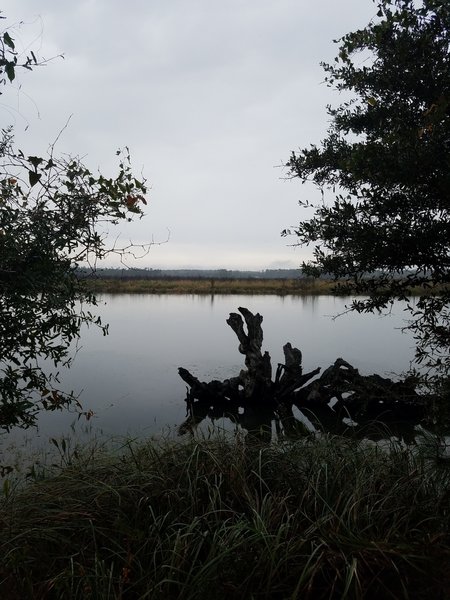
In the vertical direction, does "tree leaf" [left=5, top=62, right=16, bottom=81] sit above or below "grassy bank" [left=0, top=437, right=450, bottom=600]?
above

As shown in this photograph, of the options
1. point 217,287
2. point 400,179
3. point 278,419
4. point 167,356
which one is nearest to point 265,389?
point 278,419

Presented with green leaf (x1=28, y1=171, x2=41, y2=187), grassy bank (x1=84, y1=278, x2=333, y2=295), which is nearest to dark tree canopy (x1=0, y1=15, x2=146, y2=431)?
green leaf (x1=28, y1=171, x2=41, y2=187)

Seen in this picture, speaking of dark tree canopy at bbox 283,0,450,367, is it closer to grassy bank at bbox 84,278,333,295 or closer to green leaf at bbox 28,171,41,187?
green leaf at bbox 28,171,41,187

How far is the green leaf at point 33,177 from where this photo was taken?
282 centimetres

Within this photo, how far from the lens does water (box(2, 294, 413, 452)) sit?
800 cm

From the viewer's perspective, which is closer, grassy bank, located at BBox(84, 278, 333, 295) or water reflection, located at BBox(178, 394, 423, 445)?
water reflection, located at BBox(178, 394, 423, 445)

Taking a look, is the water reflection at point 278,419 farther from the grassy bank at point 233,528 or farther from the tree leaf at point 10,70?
the tree leaf at point 10,70

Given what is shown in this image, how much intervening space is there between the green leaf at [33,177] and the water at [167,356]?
0.91 metres

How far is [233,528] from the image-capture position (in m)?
2.61

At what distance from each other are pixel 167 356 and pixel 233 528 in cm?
1160

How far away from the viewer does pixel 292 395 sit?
9602 millimetres

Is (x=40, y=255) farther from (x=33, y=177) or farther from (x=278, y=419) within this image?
(x=278, y=419)

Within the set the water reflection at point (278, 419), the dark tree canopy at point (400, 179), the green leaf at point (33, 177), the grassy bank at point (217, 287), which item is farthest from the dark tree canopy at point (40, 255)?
the grassy bank at point (217, 287)

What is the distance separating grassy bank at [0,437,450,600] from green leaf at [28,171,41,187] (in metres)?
2.09
